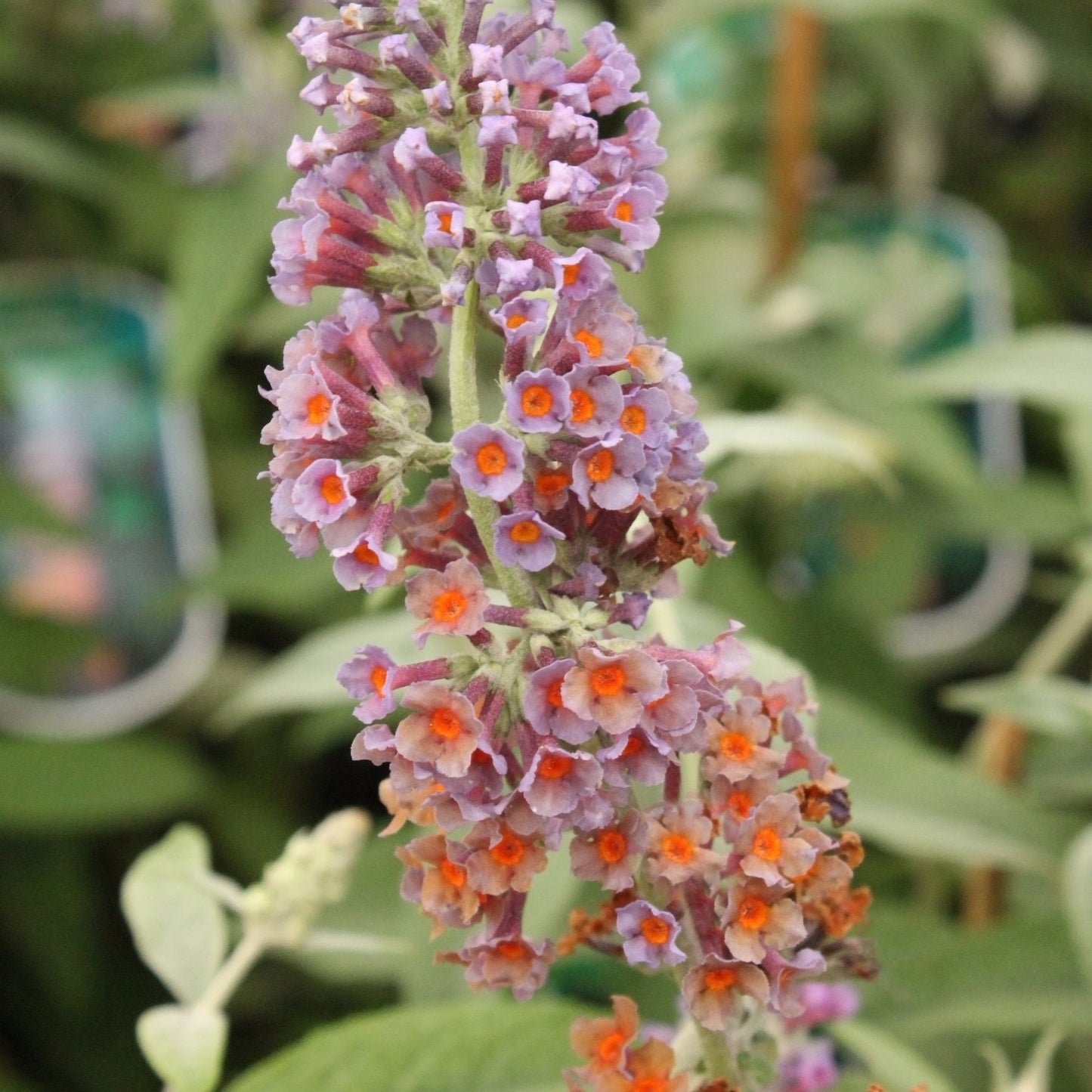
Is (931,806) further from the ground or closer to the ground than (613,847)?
closer to the ground

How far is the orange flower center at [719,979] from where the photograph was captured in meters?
0.46

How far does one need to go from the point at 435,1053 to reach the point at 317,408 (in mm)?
357

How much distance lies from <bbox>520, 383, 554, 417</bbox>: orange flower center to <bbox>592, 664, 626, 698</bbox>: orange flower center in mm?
79

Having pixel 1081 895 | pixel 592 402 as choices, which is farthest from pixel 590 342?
Result: pixel 1081 895

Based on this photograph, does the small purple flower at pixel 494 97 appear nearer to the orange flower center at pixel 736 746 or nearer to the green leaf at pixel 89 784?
the orange flower center at pixel 736 746

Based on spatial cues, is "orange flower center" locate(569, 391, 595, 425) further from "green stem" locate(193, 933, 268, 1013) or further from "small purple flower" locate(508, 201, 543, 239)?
"green stem" locate(193, 933, 268, 1013)

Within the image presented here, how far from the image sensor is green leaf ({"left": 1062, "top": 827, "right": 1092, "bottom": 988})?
29.3 inches

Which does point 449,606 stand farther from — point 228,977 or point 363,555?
point 228,977

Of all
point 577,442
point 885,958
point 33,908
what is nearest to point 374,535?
point 577,442

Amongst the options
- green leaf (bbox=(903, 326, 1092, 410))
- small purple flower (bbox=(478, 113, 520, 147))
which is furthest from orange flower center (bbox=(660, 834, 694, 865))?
green leaf (bbox=(903, 326, 1092, 410))

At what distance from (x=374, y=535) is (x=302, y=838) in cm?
31

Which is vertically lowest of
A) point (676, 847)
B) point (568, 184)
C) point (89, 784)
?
point (89, 784)

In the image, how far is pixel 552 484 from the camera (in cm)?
46

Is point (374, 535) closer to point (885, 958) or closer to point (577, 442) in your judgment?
point (577, 442)
